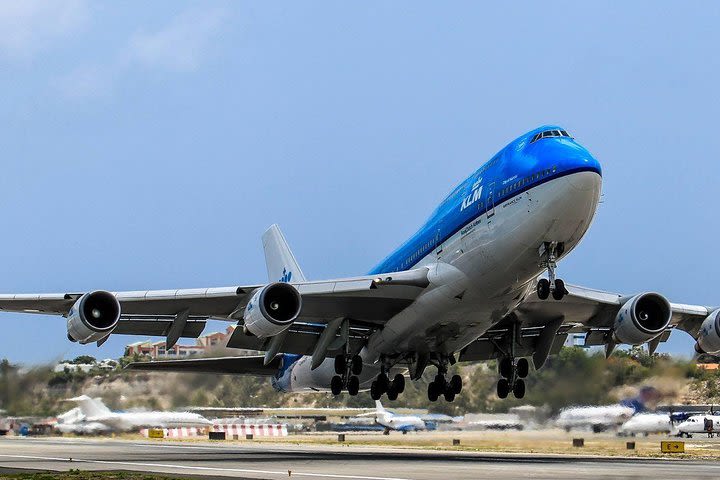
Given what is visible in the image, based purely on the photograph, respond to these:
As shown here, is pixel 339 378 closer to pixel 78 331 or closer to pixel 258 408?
pixel 78 331

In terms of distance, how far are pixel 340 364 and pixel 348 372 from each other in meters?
0.39

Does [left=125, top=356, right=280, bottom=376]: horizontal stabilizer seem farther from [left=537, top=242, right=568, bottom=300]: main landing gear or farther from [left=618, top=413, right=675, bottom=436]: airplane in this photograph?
[left=537, top=242, right=568, bottom=300]: main landing gear

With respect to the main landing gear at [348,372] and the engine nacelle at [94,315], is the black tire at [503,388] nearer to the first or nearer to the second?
the main landing gear at [348,372]

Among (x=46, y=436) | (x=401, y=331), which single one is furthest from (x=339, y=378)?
(x=46, y=436)

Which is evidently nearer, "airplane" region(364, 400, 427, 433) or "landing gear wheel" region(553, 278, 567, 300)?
"landing gear wheel" region(553, 278, 567, 300)

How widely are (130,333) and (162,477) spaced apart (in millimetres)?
13403

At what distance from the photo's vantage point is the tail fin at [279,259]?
41281 millimetres

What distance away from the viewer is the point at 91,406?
157 ft

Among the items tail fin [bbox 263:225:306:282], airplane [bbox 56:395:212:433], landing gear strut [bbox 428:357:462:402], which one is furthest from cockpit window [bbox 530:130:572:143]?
airplane [bbox 56:395:212:433]

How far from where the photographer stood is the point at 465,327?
102ft

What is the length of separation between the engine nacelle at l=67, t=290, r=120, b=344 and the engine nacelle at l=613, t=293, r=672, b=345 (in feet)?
53.3

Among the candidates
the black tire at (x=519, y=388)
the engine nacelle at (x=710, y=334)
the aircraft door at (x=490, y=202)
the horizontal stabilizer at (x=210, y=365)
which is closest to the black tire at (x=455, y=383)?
the black tire at (x=519, y=388)

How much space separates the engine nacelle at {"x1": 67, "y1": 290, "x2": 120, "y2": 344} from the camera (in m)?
28.5

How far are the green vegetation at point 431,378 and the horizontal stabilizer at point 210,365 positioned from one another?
198 cm
